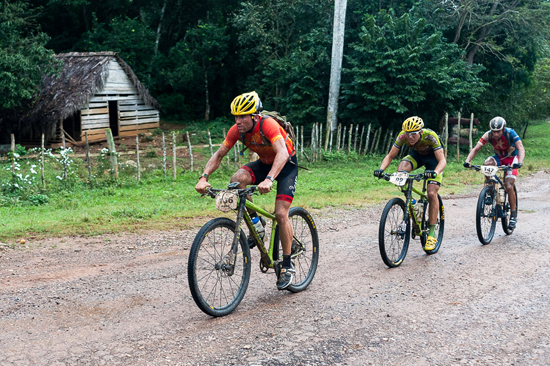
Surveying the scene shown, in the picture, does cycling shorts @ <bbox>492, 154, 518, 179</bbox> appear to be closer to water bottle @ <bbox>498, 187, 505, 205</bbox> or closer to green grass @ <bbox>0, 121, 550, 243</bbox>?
water bottle @ <bbox>498, 187, 505, 205</bbox>

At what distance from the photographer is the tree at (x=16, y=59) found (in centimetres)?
1839

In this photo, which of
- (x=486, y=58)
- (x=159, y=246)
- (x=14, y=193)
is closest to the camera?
(x=159, y=246)

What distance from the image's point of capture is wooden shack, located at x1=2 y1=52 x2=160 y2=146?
2192 centimetres

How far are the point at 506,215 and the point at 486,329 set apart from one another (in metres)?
4.40

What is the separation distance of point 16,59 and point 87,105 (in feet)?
17.0

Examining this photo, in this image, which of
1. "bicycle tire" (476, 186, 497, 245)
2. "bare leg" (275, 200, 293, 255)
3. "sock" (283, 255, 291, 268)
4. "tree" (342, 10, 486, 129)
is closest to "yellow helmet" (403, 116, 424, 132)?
"bicycle tire" (476, 186, 497, 245)

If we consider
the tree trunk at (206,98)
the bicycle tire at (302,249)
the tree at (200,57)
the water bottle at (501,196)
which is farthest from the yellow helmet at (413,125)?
the tree trunk at (206,98)

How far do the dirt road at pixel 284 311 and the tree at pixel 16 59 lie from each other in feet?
42.2

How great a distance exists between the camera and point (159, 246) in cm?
777

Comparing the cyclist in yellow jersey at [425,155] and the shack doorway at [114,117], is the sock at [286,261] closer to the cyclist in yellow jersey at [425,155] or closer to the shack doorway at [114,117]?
the cyclist in yellow jersey at [425,155]

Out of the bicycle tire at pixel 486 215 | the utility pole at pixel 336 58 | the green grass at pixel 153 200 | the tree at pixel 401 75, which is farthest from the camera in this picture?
the utility pole at pixel 336 58

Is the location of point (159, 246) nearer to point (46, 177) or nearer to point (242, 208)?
point (242, 208)

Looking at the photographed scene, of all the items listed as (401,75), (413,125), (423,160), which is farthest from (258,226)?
(401,75)

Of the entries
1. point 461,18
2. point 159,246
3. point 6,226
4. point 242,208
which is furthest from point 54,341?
point 461,18
